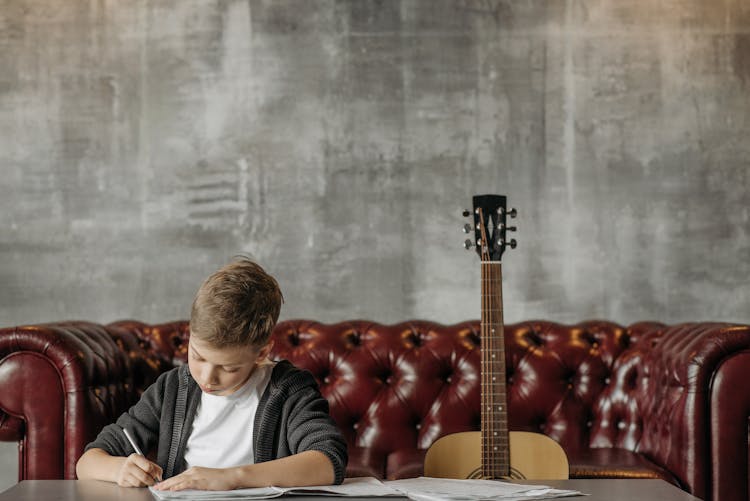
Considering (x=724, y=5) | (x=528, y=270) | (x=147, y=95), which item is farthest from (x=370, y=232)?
(x=724, y=5)

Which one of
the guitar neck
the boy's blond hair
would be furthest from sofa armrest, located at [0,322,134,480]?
the guitar neck

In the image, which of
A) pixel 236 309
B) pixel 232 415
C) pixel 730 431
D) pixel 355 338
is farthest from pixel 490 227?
pixel 236 309

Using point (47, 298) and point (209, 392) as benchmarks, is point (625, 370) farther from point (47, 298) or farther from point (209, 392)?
point (47, 298)

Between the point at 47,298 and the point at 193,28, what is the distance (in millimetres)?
1418

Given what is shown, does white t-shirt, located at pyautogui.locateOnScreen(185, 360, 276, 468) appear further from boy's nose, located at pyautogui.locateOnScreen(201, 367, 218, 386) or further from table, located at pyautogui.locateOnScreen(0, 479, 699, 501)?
table, located at pyautogui.locateOnScreen(0, 479, 699, 501)

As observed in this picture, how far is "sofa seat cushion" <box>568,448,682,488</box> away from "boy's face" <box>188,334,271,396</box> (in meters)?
1.40

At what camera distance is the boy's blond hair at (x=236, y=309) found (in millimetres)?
1706

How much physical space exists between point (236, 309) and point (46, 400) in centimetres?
123

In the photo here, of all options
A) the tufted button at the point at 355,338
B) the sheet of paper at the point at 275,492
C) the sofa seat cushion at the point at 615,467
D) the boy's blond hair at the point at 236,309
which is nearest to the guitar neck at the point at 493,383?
the sofa seat cushion at the point at 615,467

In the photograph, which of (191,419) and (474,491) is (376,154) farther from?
(474,491)

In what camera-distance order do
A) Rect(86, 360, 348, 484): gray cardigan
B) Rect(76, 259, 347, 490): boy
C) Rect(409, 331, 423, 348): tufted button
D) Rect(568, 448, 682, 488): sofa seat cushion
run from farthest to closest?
Rect(409, 331, 423, 348): tufted button
Rect(568, 448, 682, 488): sofa seat cushion
Rect(86, 360, 348, 484): gray cardigan
Rect(76, 259, 347, 490): boy

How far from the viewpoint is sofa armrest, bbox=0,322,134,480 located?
2.64 metres

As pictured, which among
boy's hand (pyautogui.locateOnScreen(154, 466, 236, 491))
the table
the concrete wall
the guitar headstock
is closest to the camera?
the table

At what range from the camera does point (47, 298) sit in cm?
398
